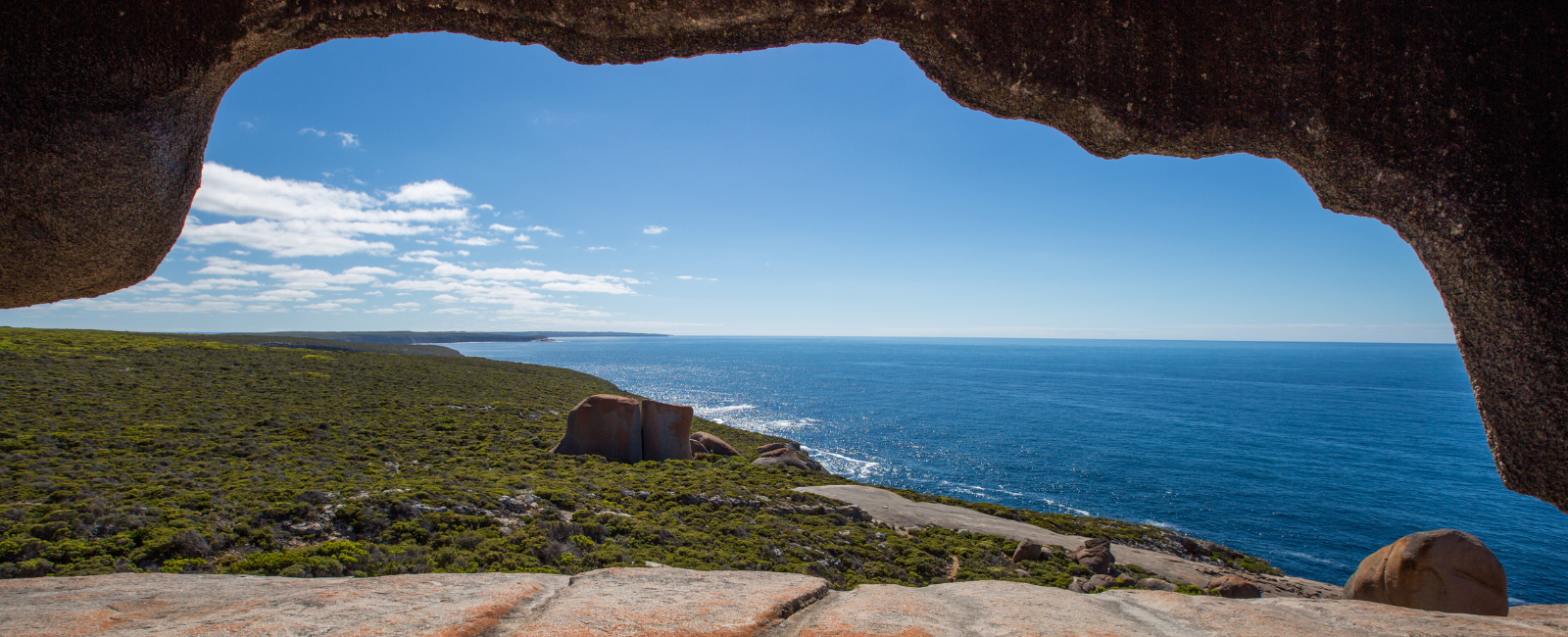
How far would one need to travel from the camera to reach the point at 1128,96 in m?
3.64

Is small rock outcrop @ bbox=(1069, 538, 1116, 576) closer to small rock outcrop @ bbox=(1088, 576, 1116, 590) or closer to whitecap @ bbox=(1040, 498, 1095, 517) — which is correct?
small rock outcrop @ bbox=(1088, 576, 1116, 590)

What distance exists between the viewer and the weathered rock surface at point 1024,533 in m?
16.0

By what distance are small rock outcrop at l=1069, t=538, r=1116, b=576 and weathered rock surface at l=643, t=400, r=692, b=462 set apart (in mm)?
13989

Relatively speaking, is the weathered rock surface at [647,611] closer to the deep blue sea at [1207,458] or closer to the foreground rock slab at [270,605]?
the foreground rock slab at [270,605]

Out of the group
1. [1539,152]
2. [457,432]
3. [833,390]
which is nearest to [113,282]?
[1539,152]

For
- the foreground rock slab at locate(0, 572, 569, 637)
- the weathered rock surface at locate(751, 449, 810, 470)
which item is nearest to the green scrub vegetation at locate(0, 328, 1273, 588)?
the weathered rock surface at locate(751, 449, 810, 470)

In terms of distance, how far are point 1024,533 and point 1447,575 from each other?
8.36 m

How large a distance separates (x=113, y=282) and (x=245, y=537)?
7.91 metres

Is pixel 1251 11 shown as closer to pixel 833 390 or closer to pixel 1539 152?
pixel 1539 152

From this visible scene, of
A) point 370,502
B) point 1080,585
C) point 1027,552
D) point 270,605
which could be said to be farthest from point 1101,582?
point 370,502

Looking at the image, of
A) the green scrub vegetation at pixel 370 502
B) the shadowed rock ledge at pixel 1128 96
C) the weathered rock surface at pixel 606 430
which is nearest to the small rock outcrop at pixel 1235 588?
the green scrub vegetation at pixel 370 502

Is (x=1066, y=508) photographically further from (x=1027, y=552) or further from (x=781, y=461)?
(x=1027, y=552)

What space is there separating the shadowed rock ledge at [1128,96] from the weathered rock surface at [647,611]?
1.53m

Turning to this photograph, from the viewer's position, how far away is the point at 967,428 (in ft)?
176
